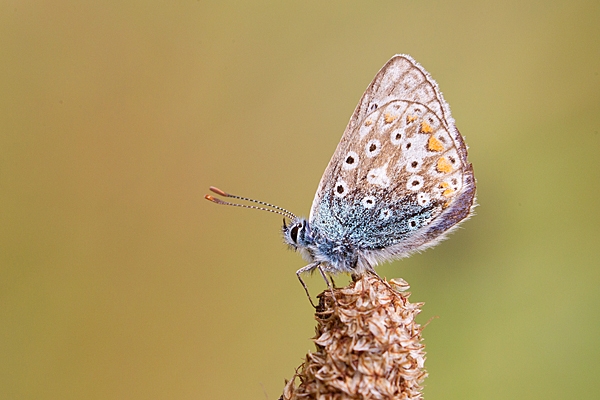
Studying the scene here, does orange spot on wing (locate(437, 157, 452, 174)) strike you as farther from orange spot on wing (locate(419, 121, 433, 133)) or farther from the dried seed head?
the dried seed head

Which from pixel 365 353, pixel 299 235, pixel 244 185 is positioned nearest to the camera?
pixel 365 353

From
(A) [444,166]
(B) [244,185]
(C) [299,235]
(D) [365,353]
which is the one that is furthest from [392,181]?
(B) [244,185]

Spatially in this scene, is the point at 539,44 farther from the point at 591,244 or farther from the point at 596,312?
the point at 596,312

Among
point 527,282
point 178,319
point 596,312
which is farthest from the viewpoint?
point 178,319

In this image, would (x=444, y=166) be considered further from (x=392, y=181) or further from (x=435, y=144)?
(x=392, y=181)

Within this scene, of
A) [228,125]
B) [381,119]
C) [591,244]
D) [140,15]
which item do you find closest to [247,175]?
[228,125]

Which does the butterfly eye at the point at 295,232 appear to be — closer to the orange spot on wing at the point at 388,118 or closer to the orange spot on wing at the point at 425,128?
the orange spot on wing at the point at 388,118
